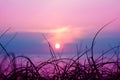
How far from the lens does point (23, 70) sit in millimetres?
2041

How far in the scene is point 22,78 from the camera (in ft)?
6.53

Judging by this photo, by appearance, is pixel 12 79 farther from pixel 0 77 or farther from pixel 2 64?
pixel 2 64

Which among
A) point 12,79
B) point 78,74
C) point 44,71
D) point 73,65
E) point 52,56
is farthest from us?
point 44,71

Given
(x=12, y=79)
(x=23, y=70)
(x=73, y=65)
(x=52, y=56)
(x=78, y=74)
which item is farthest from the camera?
(x=52, y=56)

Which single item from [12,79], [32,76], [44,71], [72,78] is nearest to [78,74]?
[72,78]

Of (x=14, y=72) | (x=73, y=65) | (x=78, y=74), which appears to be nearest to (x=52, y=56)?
(x=73, y=65)

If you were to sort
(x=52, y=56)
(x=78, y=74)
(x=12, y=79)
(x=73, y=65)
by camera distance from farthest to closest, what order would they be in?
(x=52, y=56)
(x=73, y=65)
(x=78, y=74)
(x=12, y=79)

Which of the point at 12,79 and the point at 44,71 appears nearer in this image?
the point at 12,79

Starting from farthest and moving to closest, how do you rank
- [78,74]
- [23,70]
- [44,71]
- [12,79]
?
[44,71]
[78,74]
[23,70]
[12,79]

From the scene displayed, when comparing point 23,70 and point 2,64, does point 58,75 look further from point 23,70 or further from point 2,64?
point 2,64

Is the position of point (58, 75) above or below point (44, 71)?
above

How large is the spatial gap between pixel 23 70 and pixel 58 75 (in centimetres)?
30

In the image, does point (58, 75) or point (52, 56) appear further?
point (52, 56)

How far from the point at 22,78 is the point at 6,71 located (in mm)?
374
